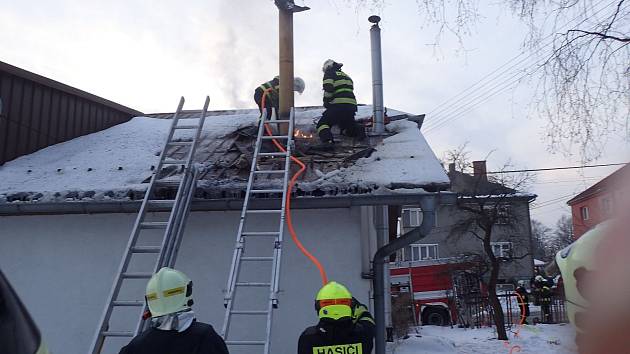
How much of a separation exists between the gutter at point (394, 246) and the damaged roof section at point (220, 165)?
0.14m

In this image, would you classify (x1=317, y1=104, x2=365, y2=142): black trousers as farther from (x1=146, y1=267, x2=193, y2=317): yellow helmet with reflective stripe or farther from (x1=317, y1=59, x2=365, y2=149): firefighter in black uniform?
(x1=146, y1=267, x2=193, y2=317): yellow helmet with reflective stripe

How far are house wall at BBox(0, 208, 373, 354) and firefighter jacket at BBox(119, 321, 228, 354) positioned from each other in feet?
8.43

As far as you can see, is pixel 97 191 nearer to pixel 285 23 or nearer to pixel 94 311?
pixel 94 311

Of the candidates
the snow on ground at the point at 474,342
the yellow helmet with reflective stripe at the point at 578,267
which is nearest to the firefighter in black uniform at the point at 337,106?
the yellow helmet with reflective stripe at the point at 578,267

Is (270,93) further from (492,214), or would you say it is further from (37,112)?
(492,214)

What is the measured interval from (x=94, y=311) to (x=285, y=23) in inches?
173

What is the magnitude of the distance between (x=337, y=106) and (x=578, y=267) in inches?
218

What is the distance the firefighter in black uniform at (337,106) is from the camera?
6480mm

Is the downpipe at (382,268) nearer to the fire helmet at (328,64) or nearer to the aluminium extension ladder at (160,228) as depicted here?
the aluminium extension ladder at (160,228)

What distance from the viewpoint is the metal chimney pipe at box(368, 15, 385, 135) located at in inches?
269

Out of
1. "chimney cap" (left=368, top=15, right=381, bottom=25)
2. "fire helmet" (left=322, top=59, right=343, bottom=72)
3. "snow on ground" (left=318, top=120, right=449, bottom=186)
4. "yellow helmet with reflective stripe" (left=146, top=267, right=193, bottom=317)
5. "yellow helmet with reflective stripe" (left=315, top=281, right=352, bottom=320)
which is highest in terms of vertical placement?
"chimney cap" (left=368, top=15, right=381, bottom=25)

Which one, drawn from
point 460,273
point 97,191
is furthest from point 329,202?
point 460,273

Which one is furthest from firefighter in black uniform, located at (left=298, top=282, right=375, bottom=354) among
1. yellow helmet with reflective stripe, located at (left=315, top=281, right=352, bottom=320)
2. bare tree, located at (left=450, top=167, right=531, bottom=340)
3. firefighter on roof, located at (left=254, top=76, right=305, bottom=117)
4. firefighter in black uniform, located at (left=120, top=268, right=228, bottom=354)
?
bare tree, located at (left=450, top=167, right=531, bottom=340)

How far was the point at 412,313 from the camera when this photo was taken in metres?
16.8
